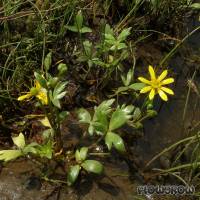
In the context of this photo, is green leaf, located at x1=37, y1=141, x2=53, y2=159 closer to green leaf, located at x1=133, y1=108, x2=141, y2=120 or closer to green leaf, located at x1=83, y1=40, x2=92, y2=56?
green leaf, located at x1=133, y1=108, x2=141, y2=120

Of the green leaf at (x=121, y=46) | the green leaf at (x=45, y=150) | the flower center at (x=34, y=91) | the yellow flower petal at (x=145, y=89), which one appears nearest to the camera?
the flower center at (x=34, y=91)

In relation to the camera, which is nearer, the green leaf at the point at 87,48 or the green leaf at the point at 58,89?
the green leaf at the point at 58,89

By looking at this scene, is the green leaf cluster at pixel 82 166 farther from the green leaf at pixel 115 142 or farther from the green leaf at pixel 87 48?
the green leaf at pixel 87 48

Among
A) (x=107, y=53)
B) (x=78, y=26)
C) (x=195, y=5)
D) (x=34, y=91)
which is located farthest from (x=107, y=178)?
(x=195, y=5)

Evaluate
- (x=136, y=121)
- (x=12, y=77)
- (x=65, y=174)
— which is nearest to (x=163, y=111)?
(x=136, y=121)

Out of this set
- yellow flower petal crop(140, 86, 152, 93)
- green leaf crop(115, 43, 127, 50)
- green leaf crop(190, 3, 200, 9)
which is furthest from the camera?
green leaf crop(190, 3, 200, 9)

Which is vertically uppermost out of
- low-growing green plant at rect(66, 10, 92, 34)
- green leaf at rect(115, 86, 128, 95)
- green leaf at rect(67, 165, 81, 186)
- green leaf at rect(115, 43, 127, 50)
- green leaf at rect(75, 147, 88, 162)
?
low-growing green plant at rect(66, 10, 92, 34)

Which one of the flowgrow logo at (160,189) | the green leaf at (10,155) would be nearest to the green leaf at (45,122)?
the green leaf at (10,155)

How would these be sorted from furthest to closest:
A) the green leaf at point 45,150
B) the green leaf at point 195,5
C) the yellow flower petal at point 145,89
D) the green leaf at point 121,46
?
the green leaf at point 195,5 < the green leaf at point 121,46 < the yellow flower petal at point 145,89 < the green leaf at point 45,150

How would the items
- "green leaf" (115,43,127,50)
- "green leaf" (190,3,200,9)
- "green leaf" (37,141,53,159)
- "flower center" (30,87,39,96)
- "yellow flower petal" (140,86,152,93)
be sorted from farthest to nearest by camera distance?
"green leaf" (190,3,200,9) < "green leaf" (115,43,127,50) < "yellow flower petal" (140,86,152,93) < "green leaf" (37,141,53,159) < "flower center" (30,87,39,96)

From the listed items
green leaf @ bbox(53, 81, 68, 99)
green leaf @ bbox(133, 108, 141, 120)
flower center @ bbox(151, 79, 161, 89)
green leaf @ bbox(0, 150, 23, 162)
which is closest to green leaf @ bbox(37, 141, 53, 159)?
green leaf @ bbox(0, 150, 23, 162)

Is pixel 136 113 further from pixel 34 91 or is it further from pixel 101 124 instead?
pixel 34 91

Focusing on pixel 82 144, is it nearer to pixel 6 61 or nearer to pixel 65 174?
pixel 65 174
